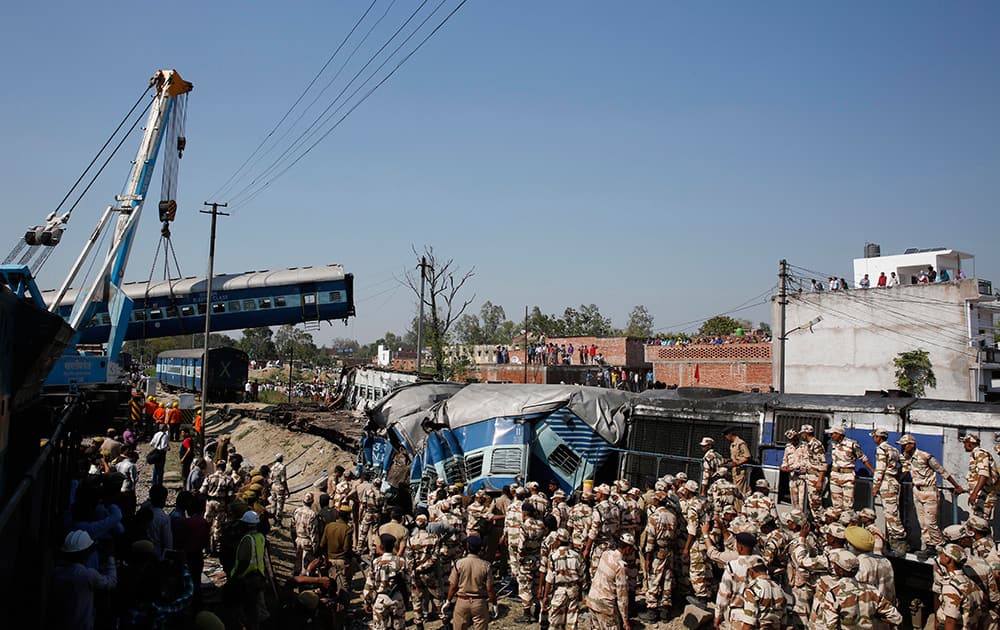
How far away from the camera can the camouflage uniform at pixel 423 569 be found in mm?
9727

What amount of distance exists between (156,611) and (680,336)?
34364 mm

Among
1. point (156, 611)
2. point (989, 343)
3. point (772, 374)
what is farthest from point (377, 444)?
point (989, 343)

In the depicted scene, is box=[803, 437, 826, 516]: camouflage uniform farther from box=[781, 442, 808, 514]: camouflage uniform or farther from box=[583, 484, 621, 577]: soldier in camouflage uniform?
box=[583, 484, 621, 577]: soldier in camouflage uniform

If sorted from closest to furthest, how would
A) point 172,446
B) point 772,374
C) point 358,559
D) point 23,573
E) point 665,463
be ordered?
point 23,573 < point 358,559 < point 665,463 < point 172,446 < point 772,374

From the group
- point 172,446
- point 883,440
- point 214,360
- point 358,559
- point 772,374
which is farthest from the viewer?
point 214,360

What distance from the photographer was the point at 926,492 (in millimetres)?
9695

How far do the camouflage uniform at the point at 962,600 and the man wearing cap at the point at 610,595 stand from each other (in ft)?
11.0

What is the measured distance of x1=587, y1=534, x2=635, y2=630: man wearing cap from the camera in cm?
821

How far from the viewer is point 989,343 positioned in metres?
27.8

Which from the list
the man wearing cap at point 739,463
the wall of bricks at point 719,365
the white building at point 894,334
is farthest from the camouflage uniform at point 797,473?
the wall of bricks at point 719,365

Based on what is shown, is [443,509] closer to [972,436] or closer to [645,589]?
[645,589]

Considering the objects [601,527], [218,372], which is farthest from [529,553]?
[218,372]

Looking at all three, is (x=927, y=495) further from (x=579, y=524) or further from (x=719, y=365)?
(x=719, y=365)

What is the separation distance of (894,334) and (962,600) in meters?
24.9
